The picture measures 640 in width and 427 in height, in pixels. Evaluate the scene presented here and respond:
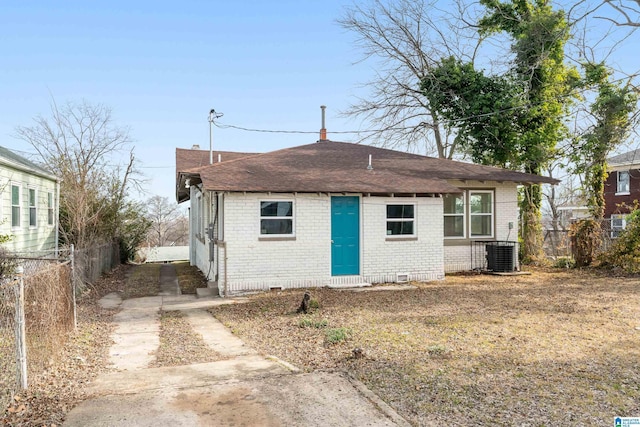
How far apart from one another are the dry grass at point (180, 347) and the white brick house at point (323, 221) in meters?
3.44

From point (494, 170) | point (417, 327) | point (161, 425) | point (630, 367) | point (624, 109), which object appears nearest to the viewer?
point (161, 425)

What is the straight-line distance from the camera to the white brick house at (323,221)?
485 inches

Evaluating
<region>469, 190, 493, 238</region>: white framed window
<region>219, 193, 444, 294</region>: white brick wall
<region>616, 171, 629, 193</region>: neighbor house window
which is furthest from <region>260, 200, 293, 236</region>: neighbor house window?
<region>616, 171, 629, 193</region>: neighbor house window

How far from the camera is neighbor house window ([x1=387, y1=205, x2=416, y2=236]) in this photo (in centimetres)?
1390

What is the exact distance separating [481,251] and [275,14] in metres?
11.2

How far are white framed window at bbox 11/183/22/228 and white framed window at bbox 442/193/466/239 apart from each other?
14.0 metres

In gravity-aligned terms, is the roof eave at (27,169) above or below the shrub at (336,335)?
above

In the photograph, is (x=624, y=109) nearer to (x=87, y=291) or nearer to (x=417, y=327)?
(x=417, y=327)

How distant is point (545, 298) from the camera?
1116 cm

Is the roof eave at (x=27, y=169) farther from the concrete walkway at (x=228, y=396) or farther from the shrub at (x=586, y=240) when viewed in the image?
the shrub at (x=586, y=240)

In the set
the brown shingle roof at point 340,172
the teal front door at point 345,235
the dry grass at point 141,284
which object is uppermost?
the brown shingle roof at point 340,172

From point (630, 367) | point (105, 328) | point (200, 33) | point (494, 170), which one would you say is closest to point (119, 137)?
point (200, 33)

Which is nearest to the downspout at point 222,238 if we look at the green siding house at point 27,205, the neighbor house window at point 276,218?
the neighbor house window at point 276,218

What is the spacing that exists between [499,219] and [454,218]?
164cm
